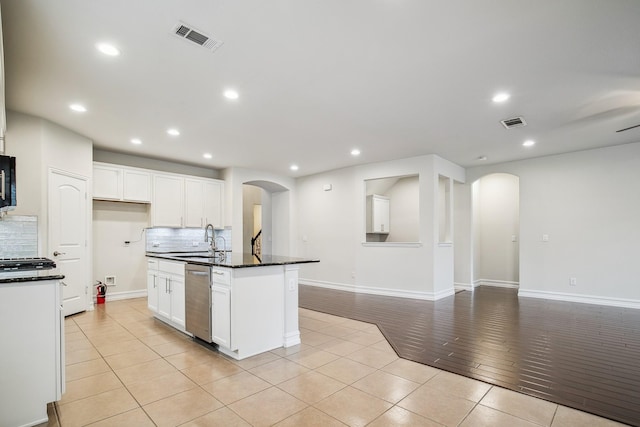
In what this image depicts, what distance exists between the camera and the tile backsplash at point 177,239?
21.7 ft

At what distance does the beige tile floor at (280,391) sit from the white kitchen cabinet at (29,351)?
7.7 inches

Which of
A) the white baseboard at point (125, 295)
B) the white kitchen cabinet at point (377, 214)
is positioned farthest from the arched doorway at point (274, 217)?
the white baseboard at point (125, 295)

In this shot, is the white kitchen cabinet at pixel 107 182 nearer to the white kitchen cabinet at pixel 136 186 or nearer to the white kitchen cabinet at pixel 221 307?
the white kitchen cabinet at pixel 136 186

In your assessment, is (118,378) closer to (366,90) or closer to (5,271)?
(5,271)

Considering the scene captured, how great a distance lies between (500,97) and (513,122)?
986 millimetres

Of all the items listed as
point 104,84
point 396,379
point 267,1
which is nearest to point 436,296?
point 396,379

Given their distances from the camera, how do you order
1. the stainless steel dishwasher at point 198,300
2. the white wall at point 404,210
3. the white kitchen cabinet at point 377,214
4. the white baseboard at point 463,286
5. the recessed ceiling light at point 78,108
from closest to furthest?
the stainless steel dishwasher at point 198,300 < the recessed ceiling light at point 78,108 < the white baseboard at point 463,286 < the white kitchen cabinet at point 377,214 < the white wall at point 404,210

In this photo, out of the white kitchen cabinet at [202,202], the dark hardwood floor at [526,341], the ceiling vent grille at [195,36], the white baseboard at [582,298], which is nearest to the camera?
the ceiling vent grille at [195,36]

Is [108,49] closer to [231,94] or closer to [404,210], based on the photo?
[231,94]

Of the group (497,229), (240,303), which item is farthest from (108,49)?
(497,229)

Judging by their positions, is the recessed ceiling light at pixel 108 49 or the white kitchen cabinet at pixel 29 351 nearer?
the white kitchen cabinet at pixel 29 351

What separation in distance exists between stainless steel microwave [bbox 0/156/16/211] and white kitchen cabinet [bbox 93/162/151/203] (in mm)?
2962

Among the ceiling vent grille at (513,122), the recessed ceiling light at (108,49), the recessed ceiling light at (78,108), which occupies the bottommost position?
the ceiling vent grille at (513,122)

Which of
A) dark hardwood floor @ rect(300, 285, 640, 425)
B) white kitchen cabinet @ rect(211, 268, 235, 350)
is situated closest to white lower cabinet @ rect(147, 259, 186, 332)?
white kitchen cabinet @ rect(211, 268, 235, 350)
